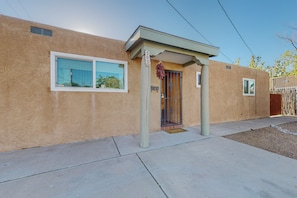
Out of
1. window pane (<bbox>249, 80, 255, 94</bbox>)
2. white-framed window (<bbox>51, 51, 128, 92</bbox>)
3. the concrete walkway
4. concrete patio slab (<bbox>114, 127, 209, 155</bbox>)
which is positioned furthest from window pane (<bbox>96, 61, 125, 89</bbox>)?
window pane (<bbox>249, 80, 255, 94</bbox>)

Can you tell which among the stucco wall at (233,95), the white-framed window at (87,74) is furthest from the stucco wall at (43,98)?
the stucco wall at (233,95)

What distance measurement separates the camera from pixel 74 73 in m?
3.80

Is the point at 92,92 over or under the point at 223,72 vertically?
under

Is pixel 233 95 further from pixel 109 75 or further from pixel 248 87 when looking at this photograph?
pixel 109 75

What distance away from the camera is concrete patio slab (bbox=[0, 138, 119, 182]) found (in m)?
2.31

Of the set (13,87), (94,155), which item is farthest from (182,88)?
(13,87)

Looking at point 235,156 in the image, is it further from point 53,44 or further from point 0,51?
point 0,51

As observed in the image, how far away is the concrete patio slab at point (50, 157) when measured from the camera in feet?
7.57

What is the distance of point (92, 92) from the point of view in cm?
402

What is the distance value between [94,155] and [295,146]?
5274 millimetres

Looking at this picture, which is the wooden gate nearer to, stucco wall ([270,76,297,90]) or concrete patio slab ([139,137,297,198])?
concrete patio slab ([139,137,297,198])

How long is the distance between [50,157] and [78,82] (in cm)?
207

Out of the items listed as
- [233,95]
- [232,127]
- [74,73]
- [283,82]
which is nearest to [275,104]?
[233,95]

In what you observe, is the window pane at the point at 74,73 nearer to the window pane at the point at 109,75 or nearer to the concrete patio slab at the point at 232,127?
the window pane at the point at 109,75
